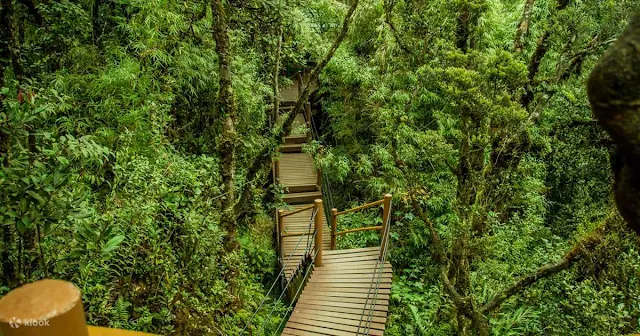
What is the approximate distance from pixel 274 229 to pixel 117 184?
5219 millimetres

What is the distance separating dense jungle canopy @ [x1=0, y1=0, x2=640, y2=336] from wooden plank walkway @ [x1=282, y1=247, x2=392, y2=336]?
81cm

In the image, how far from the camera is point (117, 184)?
3703 mm

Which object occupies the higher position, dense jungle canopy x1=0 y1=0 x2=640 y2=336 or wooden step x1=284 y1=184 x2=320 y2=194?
dense jungle canopy x1=0 y1=0 x2=640 y2=336

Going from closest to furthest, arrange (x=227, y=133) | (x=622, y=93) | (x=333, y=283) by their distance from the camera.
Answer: (x=622, y=93) < (x=227, y=133) < (x=333, y=283)

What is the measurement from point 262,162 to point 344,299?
95.0 inches

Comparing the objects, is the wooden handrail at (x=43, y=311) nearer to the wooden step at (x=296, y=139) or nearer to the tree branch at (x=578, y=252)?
the tree branch at (x=578, y=252)

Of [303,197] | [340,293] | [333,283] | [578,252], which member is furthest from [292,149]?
[578,252]

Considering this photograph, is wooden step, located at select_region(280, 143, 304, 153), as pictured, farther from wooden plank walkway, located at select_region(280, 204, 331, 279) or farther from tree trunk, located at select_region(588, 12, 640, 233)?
tree trunk, located at select_region(588, 12, 640, 233)

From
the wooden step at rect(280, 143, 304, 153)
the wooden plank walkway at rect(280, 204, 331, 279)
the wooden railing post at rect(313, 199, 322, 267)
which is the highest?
the wooden railing post at rect(313, 199, 322, 267)

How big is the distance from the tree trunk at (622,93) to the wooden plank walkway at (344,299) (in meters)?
3.88

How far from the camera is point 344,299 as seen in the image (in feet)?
18.1

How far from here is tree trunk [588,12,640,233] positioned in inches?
43.3

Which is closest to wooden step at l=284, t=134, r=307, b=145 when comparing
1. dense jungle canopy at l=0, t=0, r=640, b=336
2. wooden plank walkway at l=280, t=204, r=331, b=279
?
wooden plank walkway at l=280, t=204, r=331, b=279

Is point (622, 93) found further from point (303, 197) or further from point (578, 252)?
point (303, 197)
